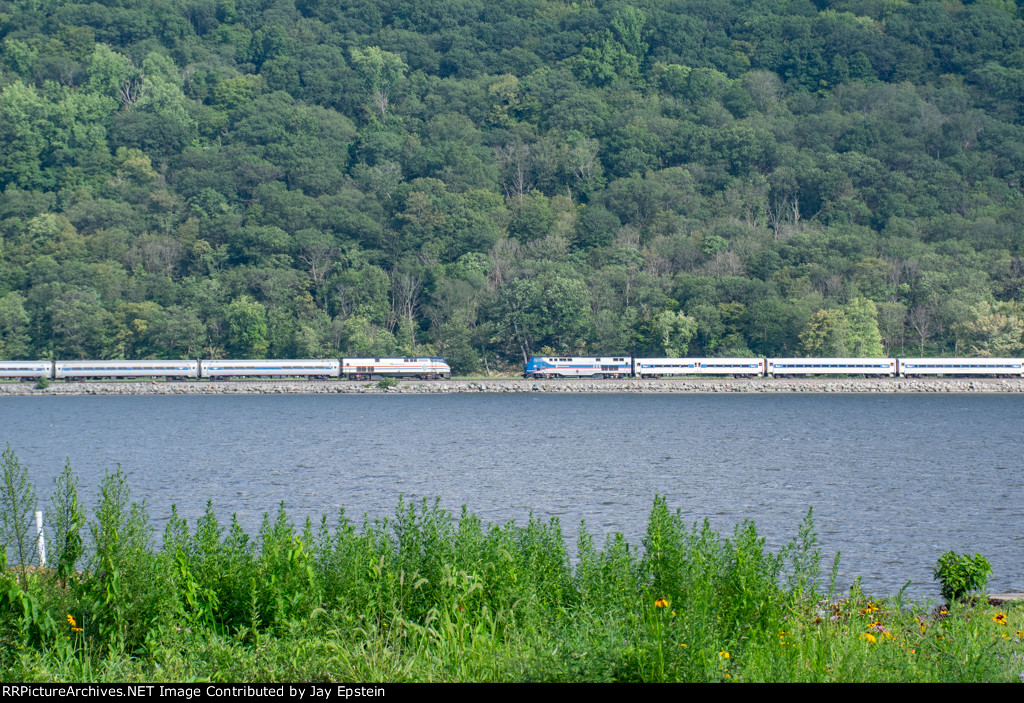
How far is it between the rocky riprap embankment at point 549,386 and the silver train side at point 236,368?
1.05m

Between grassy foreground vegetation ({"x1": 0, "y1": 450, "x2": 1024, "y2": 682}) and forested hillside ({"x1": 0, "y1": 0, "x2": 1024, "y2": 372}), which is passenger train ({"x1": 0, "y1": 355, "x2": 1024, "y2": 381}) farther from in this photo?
grassy foreground vegetation ({"x1": 0, "y1": 450, "x2": 1024, "y2": 682})

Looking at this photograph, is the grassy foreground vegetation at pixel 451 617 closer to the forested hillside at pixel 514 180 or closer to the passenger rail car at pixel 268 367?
the forested hillside at pixel 514 180

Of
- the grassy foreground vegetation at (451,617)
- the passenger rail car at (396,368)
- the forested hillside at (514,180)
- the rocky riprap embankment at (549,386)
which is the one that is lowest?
the rocky riprap embankment at (549,386)

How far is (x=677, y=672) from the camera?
9.11 meters

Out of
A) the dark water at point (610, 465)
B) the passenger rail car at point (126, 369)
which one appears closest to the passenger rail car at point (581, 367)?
the dark water at point (610, 465)

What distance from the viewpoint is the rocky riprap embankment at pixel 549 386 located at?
95250mm

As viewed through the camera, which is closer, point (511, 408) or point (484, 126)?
point (511, 408)

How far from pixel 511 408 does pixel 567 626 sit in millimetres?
67511

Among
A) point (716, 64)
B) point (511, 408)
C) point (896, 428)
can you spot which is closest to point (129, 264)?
point (511, 408)

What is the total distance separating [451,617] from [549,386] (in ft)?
282

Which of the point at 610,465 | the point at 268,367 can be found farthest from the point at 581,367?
the point at 610,465

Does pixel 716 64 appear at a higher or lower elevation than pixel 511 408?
higher

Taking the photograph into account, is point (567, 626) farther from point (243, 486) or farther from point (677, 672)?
point (243, 486)

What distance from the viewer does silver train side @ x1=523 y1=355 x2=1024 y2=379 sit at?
94.2 m
